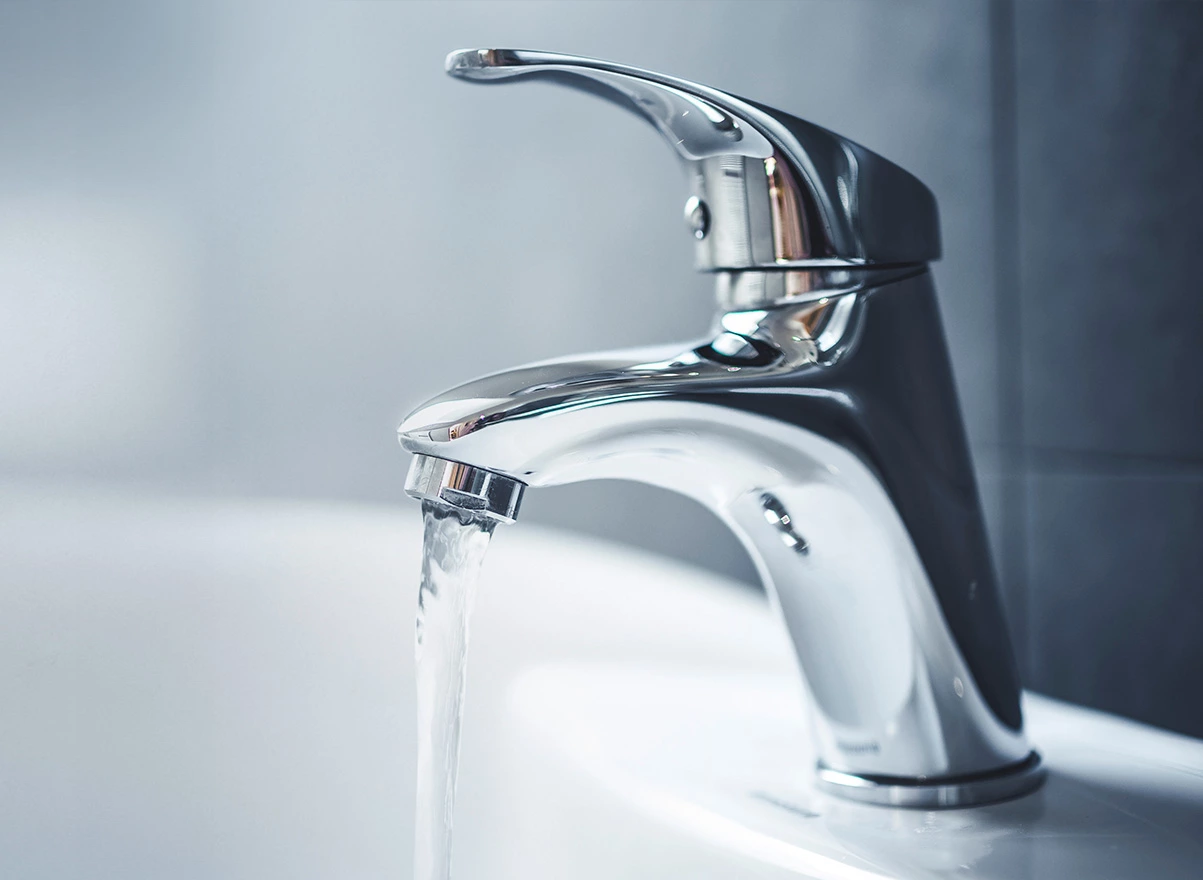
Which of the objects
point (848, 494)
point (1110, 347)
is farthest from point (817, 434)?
point (1110, 347)

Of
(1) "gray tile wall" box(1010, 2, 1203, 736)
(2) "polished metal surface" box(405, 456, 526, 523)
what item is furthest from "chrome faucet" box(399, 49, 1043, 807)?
(1) "gray tile wall" box(1010, 2, 1203, 736)

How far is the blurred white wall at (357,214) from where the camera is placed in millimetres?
463

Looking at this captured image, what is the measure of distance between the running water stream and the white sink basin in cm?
7

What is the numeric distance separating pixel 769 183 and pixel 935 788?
0.18 m

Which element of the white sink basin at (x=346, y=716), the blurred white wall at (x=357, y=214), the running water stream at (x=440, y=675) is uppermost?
the blurred white wall at (x=357, y=214)

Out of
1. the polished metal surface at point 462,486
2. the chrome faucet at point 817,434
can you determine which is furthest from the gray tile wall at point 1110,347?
the polished metal surface at point 462,486

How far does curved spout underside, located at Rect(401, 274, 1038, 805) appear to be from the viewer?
0.94 feet

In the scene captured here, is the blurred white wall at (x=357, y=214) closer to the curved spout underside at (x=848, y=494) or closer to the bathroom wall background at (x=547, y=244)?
the bathroom wall background at (x=547, y=244)

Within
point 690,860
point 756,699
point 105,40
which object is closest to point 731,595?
point 756,699

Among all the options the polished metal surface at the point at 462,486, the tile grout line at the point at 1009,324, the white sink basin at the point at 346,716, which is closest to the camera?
the polished metal surface at the point at 462,486

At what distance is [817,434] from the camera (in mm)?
305

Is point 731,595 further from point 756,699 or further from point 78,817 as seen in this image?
point 78,817

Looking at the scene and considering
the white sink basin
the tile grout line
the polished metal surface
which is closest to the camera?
the polished metal surface

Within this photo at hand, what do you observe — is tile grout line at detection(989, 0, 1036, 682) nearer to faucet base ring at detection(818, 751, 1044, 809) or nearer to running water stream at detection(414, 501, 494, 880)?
faucet base ring at detection(818, 751, 1044, 809)
